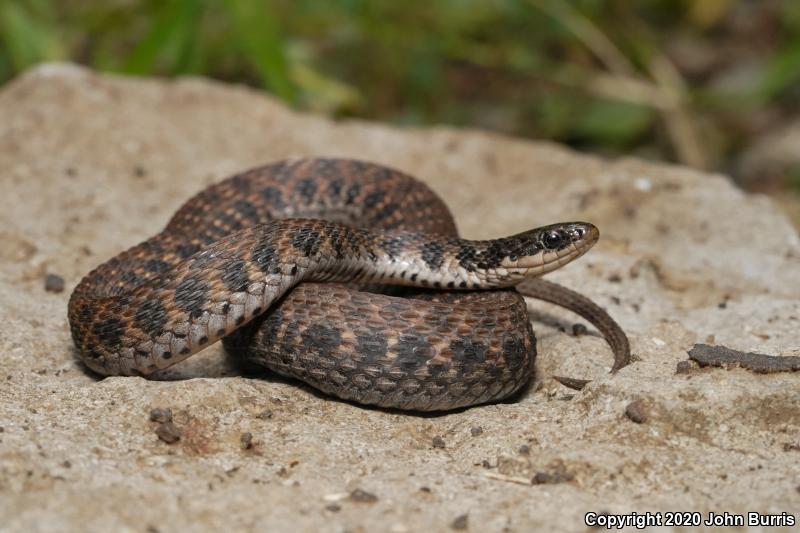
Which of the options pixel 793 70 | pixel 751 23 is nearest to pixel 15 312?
pixel 793 70

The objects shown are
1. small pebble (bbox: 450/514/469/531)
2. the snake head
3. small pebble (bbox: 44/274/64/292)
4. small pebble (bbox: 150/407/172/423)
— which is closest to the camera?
small pebble (bbox: 450/514/469/531)

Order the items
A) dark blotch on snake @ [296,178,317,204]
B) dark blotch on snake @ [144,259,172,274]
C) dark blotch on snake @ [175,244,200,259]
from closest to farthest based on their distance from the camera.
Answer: dark blotch on snake @ [144,259,172,274] → dark blotch on snake @ [175,244,200,259] → dark blotch on snake @ [296,178,317,204]

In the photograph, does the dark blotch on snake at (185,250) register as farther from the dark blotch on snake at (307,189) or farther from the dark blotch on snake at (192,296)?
the dark blotch on snake at (192,296)

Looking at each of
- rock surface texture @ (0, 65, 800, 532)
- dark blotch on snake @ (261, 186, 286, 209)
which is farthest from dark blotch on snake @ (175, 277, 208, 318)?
dark blotch on snake @ (261, 186, 286, 209)

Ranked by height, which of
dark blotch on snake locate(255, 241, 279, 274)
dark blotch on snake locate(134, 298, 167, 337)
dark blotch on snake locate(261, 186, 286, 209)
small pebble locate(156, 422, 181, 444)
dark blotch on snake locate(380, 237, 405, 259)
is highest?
dark blotch on snake locate(261, 186, 286, 209)

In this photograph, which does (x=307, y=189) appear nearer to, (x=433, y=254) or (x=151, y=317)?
(x=433, y=254)

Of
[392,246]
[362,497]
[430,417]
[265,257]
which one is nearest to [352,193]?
[392,246]

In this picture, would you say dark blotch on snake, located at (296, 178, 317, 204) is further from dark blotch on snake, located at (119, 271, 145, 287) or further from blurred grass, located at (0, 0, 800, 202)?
blurred grass, located at (0, 0, 800, 202)
